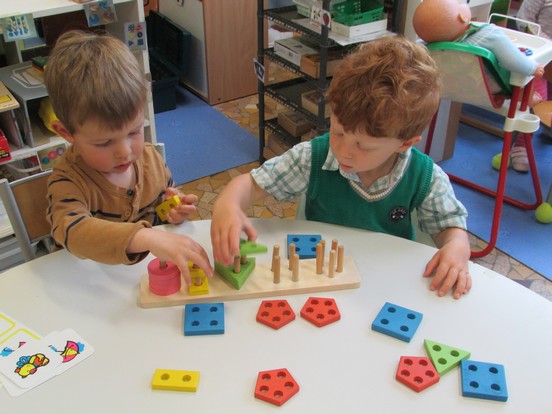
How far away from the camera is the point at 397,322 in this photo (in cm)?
83

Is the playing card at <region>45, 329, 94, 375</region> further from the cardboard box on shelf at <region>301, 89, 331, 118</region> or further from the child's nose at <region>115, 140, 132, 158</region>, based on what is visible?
the cardboard box on shelf at <region>301, 89, 331, 118</region>

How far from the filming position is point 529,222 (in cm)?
221

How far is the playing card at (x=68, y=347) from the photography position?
2.52ft

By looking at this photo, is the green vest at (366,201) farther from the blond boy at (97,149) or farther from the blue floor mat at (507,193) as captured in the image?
the blue floor mat at (507,193)

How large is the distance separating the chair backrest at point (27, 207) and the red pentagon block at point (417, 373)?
0.72 metres

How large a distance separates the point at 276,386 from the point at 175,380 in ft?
0.44

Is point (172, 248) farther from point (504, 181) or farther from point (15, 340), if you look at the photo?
point (504, 181)

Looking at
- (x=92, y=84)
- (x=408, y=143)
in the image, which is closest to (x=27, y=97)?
(x=92, y=84)

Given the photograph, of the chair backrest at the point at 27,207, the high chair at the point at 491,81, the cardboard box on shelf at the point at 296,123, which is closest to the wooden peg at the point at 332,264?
the chair backrest at the point at 27,207

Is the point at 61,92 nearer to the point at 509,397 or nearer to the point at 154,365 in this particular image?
the point at 154,365

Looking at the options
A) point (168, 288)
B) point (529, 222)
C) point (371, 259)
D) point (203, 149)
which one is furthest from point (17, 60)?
point (529, 222)

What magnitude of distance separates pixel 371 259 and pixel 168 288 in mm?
357

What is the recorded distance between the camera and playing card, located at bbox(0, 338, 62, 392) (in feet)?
2.44

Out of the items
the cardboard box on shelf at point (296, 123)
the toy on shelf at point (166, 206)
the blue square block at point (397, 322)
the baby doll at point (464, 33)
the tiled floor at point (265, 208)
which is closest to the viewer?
the blue square block at point (397, 322)
